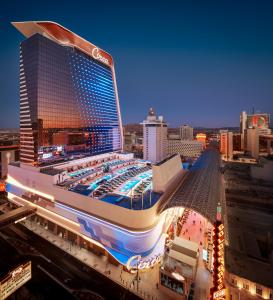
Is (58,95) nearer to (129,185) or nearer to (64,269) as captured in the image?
(129,185)

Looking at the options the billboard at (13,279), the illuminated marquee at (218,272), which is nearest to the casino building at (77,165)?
the illuminated marquee at (218,272)

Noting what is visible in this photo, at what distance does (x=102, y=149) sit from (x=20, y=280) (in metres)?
40.6

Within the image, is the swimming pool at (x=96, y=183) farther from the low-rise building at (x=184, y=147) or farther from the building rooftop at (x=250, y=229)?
the low-rise building at (x=184, y=147)

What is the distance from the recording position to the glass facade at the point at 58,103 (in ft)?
118

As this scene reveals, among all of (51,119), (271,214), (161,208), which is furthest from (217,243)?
(51,119)

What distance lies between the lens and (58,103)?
40.1m

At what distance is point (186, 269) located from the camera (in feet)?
66.1

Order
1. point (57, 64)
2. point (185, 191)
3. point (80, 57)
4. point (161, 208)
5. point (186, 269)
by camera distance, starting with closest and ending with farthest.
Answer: point (186, 269)
point (161, 208)
point (185, 191)
point (57, 64)
point (80, 57)

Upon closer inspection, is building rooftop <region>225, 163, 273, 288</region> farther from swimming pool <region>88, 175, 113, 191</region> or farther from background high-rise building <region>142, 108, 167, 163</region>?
background high-rise building <region>142, 108, 167, 163</region>

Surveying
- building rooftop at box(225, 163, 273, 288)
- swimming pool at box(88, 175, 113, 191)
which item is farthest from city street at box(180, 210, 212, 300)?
swimming pool at box(88, 175, 113, 191)

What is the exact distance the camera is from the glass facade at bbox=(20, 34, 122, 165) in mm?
35906

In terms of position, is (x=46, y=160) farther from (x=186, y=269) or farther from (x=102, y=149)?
(x=186, y=269)

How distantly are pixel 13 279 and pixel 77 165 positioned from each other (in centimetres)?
2812

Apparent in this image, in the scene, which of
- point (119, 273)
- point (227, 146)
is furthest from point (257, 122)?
point (119, 273)
